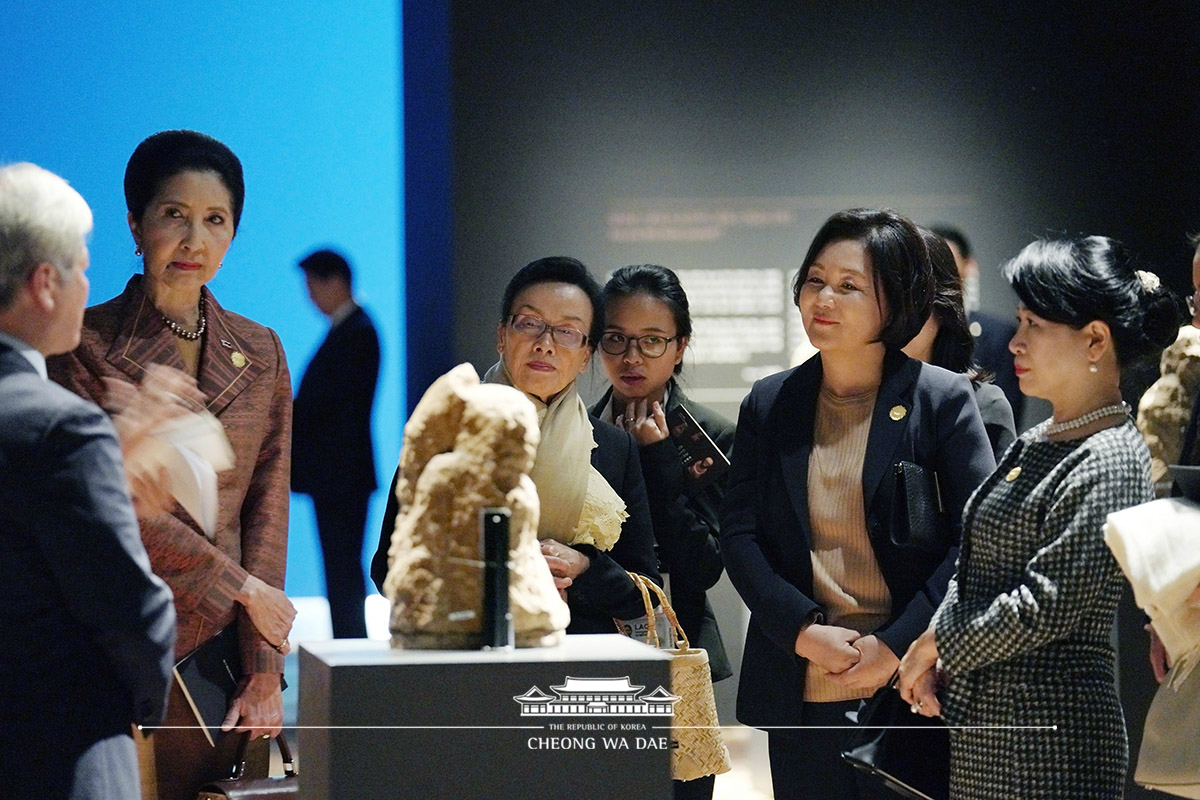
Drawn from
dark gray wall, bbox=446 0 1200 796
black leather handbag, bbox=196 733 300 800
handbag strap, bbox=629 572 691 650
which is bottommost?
black leather handbag, bbox=196 733 300 800

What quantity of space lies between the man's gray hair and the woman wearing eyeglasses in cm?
90

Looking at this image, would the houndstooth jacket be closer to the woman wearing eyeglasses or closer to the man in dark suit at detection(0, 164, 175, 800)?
the woman wearing eyeglasses

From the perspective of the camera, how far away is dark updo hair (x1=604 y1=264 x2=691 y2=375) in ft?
12.3

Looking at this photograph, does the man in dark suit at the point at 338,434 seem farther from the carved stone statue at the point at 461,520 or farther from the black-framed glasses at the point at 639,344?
the carved stone statue at the point at 461,520

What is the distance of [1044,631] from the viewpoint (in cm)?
258

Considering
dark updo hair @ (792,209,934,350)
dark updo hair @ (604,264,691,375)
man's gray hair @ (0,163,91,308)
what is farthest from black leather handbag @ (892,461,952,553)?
man's gray hair @ (0,163,91,308)

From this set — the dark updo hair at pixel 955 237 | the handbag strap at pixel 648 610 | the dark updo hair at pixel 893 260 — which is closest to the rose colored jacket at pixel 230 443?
the handbag strap at pixel 648 610

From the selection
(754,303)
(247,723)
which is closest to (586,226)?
(754,303)

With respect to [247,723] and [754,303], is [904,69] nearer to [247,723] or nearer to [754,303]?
[754,303]

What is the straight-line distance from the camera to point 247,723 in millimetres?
2990

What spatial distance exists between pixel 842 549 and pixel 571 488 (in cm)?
Answer: 61

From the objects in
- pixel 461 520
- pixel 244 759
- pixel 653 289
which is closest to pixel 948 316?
pixel 653 289

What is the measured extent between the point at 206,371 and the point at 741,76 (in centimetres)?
227

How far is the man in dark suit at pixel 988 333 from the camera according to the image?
4.50 meters
